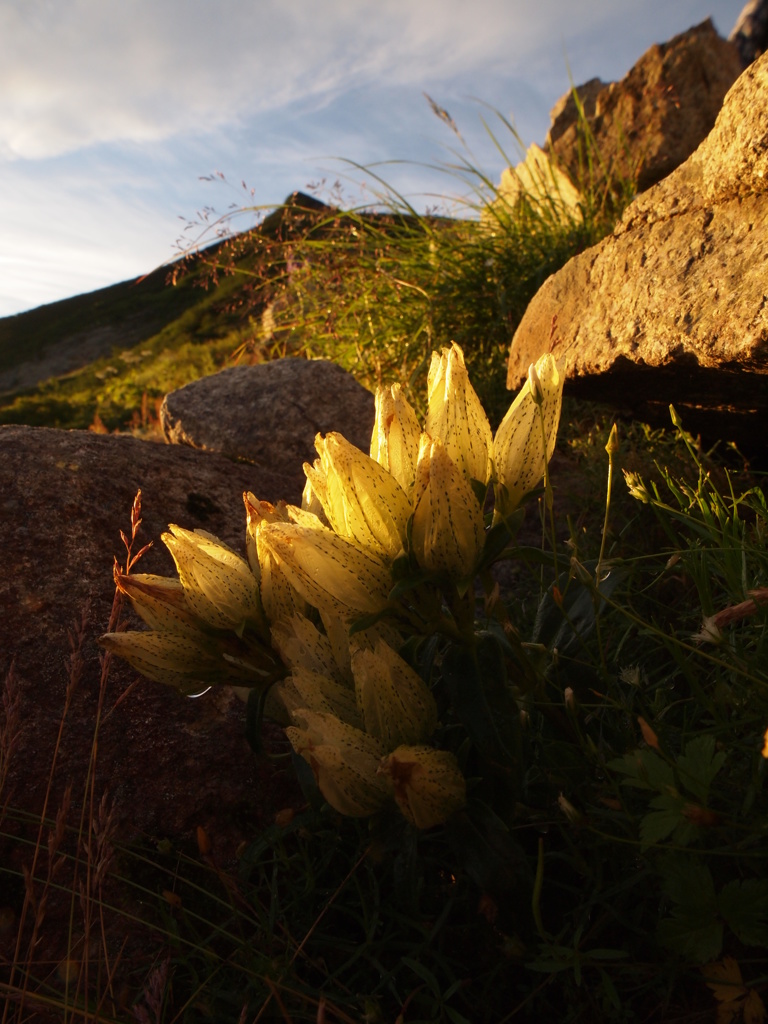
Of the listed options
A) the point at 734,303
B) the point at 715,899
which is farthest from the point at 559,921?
the point at 734,303

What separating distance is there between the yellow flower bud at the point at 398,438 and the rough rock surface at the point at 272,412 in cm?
228

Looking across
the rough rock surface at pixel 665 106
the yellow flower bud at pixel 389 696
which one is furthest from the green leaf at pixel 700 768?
the rough rock surface at pixel 665 106

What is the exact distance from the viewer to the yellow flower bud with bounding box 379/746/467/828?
3.73 feet

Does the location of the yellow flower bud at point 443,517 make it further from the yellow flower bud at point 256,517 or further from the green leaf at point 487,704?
the yellow flower bud at point 256,517

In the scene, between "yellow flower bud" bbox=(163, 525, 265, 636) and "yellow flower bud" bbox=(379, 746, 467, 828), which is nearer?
"yellow flower bud" bbox=(379, 746, 467, 828)

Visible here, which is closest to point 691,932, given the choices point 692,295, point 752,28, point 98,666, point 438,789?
point 438,789

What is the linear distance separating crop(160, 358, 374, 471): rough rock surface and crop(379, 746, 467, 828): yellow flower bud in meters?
2.52

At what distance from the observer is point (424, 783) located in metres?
1.16

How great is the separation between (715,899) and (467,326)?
456 cm

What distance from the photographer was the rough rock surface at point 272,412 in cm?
379

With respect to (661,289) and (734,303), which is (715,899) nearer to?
(734,303)

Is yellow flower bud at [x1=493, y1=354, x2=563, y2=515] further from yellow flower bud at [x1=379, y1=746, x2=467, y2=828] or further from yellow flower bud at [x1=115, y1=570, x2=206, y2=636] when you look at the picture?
yellow flower bud at [x1=115, y1=570, x2=206, y2=636]

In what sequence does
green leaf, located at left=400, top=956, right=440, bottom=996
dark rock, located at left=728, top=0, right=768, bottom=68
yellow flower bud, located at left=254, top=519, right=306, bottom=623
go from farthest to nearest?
dark rock, located at left=728, top=0, right=768, bottom=68
yellow flower bud, located at left=254, top=519, right=306, bottom=623
green leaf, located at left=400, top=956, right=440, bottom=996

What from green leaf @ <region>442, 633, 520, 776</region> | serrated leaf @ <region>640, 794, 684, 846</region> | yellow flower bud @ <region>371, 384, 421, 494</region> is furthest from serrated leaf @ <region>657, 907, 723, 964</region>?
yellow flower bud @ <region>371, 384, 421, 494</region>
